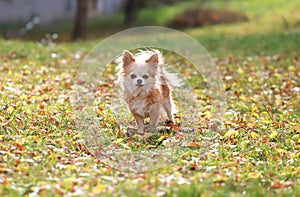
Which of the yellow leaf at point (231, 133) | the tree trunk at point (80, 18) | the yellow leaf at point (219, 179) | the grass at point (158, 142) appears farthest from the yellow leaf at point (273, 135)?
the tree trunk at point (80, 18)

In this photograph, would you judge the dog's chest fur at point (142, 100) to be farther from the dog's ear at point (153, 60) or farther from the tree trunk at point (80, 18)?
the tree trunk at point (80, 18)

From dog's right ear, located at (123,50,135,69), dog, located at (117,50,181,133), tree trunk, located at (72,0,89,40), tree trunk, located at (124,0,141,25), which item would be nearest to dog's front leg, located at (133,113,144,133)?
dog, located at (117,50,181,133)

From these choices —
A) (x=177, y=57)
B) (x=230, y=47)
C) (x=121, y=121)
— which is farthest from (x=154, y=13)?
(x=121, y=121)

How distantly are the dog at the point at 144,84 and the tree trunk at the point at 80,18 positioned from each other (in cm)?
1281

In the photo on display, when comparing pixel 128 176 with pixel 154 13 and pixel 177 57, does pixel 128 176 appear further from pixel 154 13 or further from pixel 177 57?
pixel 154 13

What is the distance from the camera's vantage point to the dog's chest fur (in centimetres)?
648

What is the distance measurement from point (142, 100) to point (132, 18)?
61.7 ft

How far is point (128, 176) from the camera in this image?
17.6ft

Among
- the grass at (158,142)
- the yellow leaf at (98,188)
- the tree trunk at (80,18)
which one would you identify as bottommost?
the yellow leaf at (98,188)

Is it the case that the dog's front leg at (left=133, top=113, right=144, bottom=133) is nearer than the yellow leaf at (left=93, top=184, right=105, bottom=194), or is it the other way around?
the yellow leaf at (left=93, top=184, right=105, bottom=194)

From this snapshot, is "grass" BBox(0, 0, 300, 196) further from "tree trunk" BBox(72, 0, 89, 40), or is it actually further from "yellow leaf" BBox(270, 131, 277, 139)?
"tree trunk" BBox(72, 0, 89, 40)

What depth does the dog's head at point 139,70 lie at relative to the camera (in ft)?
20.7

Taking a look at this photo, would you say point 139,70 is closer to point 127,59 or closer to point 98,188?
point 127,59

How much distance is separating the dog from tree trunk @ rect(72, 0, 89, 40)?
12.8 meters
